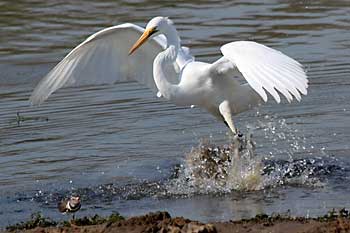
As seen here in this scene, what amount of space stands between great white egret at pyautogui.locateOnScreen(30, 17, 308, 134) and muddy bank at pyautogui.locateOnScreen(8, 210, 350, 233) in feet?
5.35

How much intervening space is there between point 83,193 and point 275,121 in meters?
2.91

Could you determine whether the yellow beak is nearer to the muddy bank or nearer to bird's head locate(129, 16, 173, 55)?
bird's head locate(129, 16, 173, 55)

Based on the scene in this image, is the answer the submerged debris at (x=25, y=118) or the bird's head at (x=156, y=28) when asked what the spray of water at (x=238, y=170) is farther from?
the submerged debris at (x=25, y=118)

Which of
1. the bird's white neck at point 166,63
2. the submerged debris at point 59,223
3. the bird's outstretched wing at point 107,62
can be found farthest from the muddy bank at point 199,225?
the bird's outstretched wing at point 107,62

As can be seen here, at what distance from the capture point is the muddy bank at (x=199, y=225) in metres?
6.80

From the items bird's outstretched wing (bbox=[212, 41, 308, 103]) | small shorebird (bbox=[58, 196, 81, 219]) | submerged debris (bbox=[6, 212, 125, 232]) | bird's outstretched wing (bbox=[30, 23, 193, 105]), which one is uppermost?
bird's outstretched wing (bbox=[212, 41, 308, 103])

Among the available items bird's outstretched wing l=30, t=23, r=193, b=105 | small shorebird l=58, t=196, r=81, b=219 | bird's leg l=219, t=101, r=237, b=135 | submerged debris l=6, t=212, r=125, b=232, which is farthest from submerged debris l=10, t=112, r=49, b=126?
small shorebird l=58, t=196, r=81, b=219

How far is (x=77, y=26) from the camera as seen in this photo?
701 inches

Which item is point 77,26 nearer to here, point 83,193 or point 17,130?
point 17,130

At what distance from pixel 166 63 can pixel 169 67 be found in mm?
314

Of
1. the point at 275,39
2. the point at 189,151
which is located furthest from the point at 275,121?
the point at 275,39

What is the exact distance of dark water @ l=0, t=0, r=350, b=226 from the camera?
8.95 meters

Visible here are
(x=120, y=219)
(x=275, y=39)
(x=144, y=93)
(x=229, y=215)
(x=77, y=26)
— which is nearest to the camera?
(x=120, y=219)

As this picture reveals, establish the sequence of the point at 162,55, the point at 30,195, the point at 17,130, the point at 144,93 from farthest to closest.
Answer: the point at 144,93
the point at 17,130
the point at 162,55
the point at 30,195
